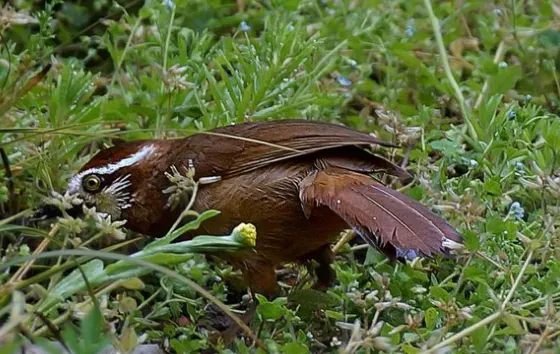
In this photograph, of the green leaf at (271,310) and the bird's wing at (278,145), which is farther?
the bird's wing at (278,145)

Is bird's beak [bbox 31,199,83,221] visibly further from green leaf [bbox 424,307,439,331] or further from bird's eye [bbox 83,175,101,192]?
green leaf [bbox 424,307,439,331]

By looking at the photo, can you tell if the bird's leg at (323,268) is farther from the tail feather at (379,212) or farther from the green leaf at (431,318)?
the green leaf at (431,318)

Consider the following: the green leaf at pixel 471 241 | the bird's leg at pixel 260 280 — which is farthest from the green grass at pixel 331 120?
the bird's leg at pixel 260 280

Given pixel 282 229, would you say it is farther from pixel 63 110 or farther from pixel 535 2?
pixel 535 2

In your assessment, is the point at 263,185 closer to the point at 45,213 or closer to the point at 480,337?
the point at 45,213

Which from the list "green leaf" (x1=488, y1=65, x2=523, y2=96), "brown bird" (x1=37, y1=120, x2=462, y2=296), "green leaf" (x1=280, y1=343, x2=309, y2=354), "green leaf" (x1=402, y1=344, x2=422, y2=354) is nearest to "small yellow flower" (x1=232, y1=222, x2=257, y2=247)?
"green leaf" (x1=280, y1=343, x2=309, y2=354)

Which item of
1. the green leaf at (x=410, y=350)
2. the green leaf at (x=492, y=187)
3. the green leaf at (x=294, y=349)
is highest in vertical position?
the green leaf at (x=492, y=187)
